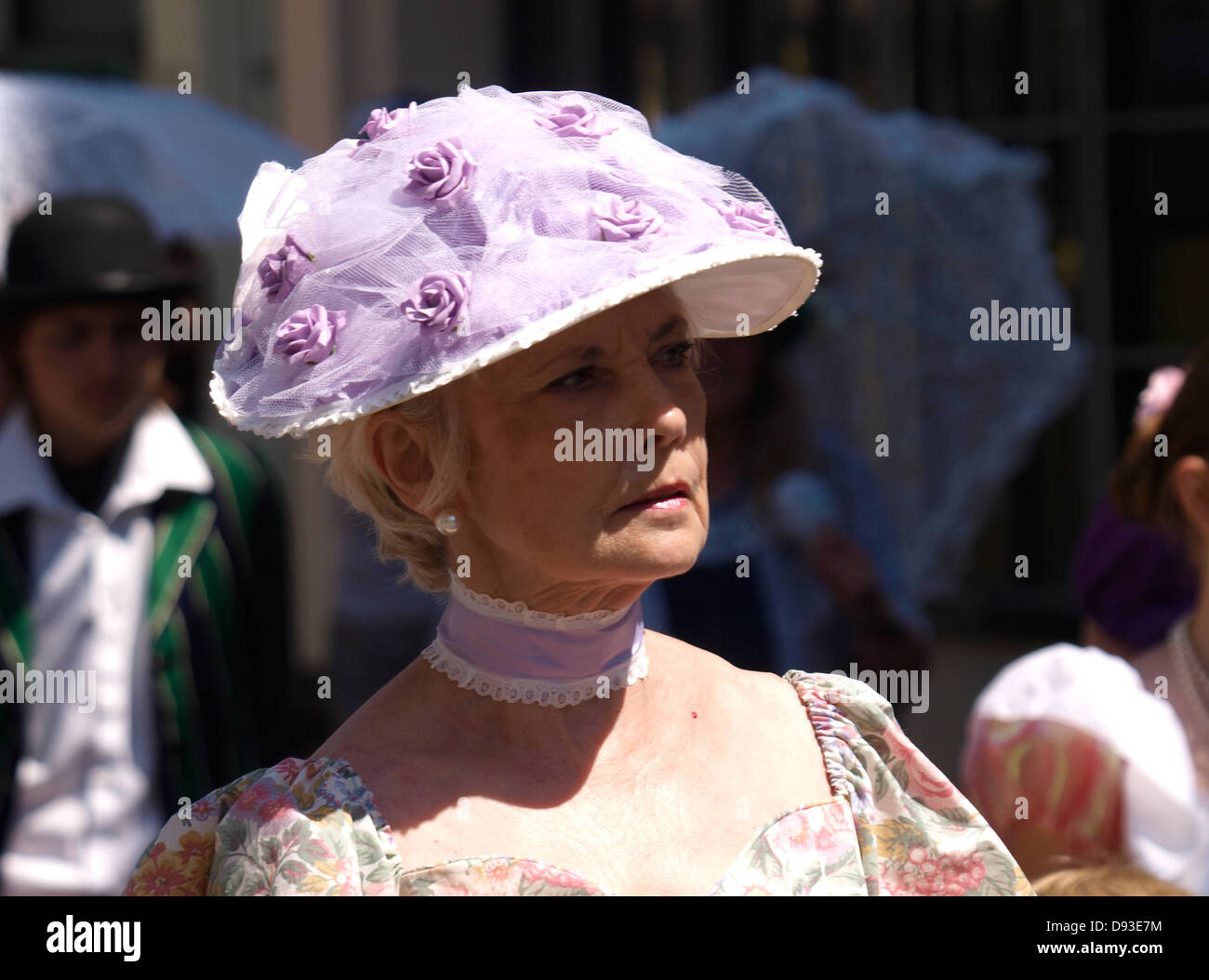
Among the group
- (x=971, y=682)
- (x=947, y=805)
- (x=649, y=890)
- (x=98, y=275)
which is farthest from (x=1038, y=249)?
(x=649, y=890)

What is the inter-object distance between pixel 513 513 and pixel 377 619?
2742mm

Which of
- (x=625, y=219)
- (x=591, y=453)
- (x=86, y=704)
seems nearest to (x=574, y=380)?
(x=591, y=453)

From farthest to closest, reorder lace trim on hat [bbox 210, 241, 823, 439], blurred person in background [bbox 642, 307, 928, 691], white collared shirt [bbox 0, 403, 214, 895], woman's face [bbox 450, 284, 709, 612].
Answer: blurred person in background [bbox 642, 307, 928, 691] → white collared shirt [bbox 0, 403, 214, 895] → woman's face [bbox 450, 284, 709, 612] → lace trim on hat [bbox 210, 241, 823, 439]

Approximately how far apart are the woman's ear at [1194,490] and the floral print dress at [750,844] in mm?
1045

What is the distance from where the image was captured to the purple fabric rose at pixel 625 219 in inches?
68.2

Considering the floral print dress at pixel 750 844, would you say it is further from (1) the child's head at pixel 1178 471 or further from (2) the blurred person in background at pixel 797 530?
(2) the blurred person in background at pixel 797 530

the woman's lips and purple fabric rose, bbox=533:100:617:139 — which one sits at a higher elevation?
purple fabric rose, bbox=533:100:617:139

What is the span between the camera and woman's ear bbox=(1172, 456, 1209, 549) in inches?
111

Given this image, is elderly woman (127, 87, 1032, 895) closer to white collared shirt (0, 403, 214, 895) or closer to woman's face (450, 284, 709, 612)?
woman's face (450, 284, 709, 612)

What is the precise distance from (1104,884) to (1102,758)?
42 centimetres

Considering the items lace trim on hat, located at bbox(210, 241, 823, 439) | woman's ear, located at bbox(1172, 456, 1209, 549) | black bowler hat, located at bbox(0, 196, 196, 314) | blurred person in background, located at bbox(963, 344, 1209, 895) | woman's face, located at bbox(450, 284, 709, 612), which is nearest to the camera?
lace trim on hat, located at bbox(210, 241, 823, 439)

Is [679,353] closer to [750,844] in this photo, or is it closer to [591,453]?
[591,453]

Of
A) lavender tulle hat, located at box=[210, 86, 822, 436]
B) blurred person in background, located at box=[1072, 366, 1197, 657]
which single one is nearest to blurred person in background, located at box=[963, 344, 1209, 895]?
blurred person in background, located at box=[1072, 366, 1197, 657]

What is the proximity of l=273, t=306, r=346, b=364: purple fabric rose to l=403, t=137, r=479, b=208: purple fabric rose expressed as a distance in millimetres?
164
